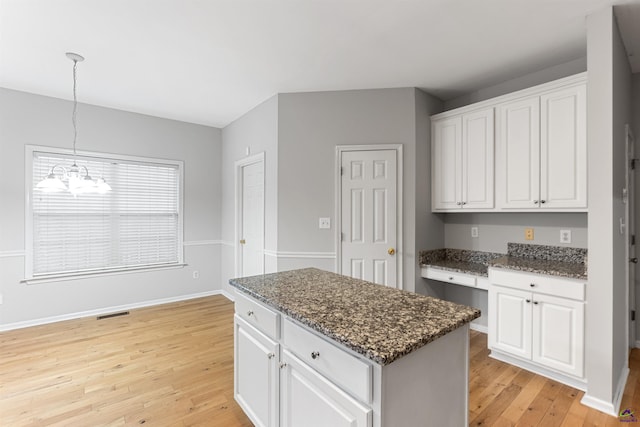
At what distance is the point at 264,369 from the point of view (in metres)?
1.64

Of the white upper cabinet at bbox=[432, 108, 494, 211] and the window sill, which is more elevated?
the white upper cabinet at bbox=[432, 108, 494, 211]

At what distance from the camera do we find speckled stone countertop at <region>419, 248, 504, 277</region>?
10.1 feet

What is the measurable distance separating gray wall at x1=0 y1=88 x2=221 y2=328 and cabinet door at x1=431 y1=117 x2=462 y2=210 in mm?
3361

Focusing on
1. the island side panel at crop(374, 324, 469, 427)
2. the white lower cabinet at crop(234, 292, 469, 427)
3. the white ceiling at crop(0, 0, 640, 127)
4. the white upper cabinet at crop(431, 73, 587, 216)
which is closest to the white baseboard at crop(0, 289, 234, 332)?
the white ceiling at crop(0, 0, 640, 127)

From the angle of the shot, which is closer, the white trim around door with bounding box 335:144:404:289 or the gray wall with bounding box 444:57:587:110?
the gray wall with bounding box 444:57:587:110

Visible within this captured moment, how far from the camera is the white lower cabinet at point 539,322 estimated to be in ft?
7.38

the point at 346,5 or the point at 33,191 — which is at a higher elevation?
the point at 346,5

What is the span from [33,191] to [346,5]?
4.06 metres

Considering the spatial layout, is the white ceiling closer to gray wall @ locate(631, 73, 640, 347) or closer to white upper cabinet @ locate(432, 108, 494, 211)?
gray wall @ locate(631, 73, 640, 347)

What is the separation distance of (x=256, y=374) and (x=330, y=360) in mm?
725

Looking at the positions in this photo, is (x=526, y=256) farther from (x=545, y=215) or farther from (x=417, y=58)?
(x=417, y=58)

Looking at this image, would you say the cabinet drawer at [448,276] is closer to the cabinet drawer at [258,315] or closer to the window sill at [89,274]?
the cabinet drawer at [258,315]

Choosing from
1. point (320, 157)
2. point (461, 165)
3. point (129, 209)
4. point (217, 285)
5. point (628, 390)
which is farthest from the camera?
point (217, 285)

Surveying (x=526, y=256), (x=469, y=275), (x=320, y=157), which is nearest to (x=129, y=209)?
Result: (x=320, y=157)
